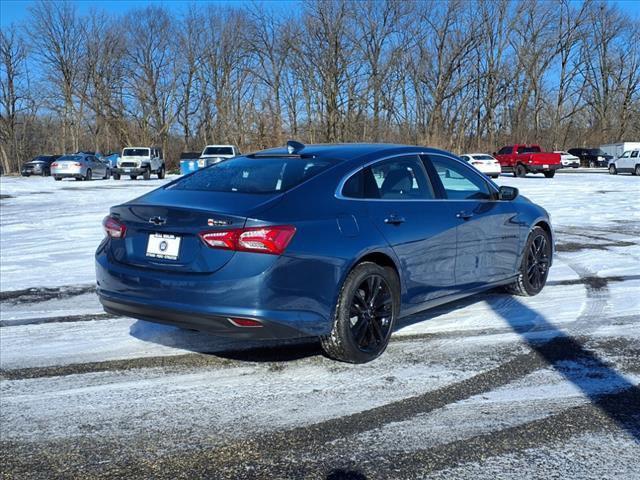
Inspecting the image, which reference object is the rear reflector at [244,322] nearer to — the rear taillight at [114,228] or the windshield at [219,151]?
the rear taillight at [114,228]

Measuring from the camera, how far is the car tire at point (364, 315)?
14.1ft

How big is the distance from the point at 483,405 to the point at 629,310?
288 cm

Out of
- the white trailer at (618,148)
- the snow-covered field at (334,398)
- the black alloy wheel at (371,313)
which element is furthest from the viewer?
the white trailer at (618,148)

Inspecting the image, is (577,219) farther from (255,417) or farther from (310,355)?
(255,417)

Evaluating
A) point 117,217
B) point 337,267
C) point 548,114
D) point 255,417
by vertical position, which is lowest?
point 255,417

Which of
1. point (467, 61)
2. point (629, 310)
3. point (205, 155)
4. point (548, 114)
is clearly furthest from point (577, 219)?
point (548, 114)

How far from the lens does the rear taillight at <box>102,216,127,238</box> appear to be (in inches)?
173

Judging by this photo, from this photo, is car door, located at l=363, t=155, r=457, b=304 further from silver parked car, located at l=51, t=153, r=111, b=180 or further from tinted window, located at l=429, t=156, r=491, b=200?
silver parked car, located at l=51, t=153, r=111, b=180

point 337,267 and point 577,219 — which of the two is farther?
point 577,219

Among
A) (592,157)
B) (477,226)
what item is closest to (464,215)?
(477,226)

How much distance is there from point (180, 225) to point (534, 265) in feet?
12.9

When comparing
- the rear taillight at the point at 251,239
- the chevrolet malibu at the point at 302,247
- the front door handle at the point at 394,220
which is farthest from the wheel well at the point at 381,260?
the rear taillight at the point at 251,239

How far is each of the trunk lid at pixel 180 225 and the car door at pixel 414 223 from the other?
0.94 metres

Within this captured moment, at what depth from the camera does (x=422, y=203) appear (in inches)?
199
